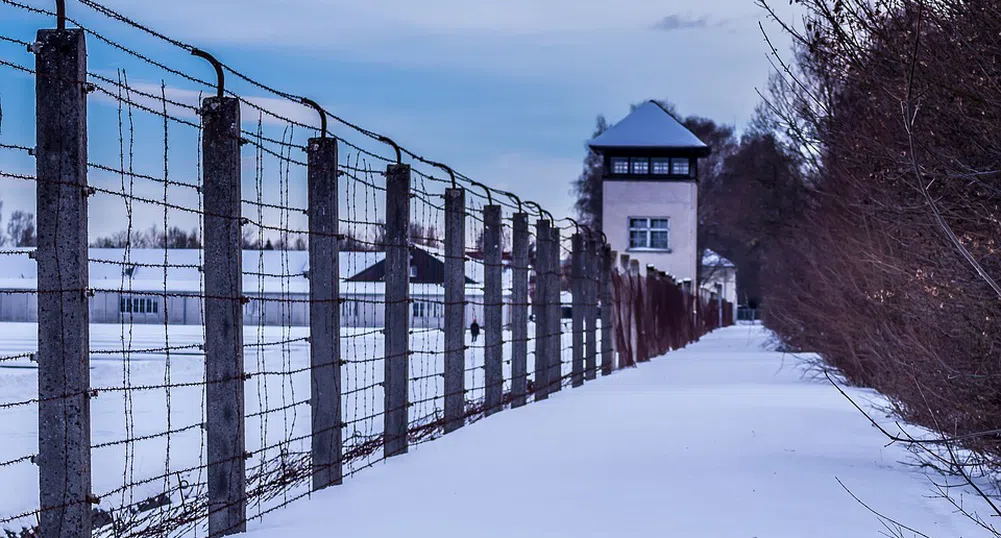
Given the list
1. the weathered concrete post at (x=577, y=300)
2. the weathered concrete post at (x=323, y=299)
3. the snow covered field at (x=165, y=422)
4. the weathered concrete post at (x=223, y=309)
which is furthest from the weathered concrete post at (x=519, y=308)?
the weathered concrete post at (x=223, y=309)

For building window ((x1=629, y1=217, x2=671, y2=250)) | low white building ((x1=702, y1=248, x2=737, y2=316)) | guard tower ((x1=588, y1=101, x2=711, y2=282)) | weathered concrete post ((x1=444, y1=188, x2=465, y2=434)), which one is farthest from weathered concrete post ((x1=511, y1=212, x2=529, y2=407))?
low white building ((x1=702, y1=248, x2=737, y2=316))

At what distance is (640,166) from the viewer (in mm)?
48844

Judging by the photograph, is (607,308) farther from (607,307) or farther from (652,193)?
(652,193)

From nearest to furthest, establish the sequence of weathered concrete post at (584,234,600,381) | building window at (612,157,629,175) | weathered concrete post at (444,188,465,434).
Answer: weathered concrete post at (444,188,465,434) → weathered concrete post at (584,234,600,381) → building window at (612,157,629,175)

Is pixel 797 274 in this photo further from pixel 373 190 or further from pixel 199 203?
pixel 199 203

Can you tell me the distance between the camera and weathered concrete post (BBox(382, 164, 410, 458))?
378 inches

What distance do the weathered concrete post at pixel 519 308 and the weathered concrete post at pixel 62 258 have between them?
9.20 m

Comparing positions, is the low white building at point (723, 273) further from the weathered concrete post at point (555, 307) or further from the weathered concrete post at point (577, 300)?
the weathered concrete post at point (555, 307)

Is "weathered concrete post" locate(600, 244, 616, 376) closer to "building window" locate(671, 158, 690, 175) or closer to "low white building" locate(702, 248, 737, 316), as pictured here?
"building window" locate(671, 158, 690, 175)

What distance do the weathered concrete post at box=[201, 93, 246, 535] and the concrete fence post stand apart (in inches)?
550

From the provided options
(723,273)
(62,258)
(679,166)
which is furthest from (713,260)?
(62,258)

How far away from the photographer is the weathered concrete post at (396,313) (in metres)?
9.59

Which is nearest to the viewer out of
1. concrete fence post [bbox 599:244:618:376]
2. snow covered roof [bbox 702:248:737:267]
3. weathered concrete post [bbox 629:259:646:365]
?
concrete fence post [bbox 599:244:618:376]

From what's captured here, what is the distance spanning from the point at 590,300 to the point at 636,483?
10503 mm
